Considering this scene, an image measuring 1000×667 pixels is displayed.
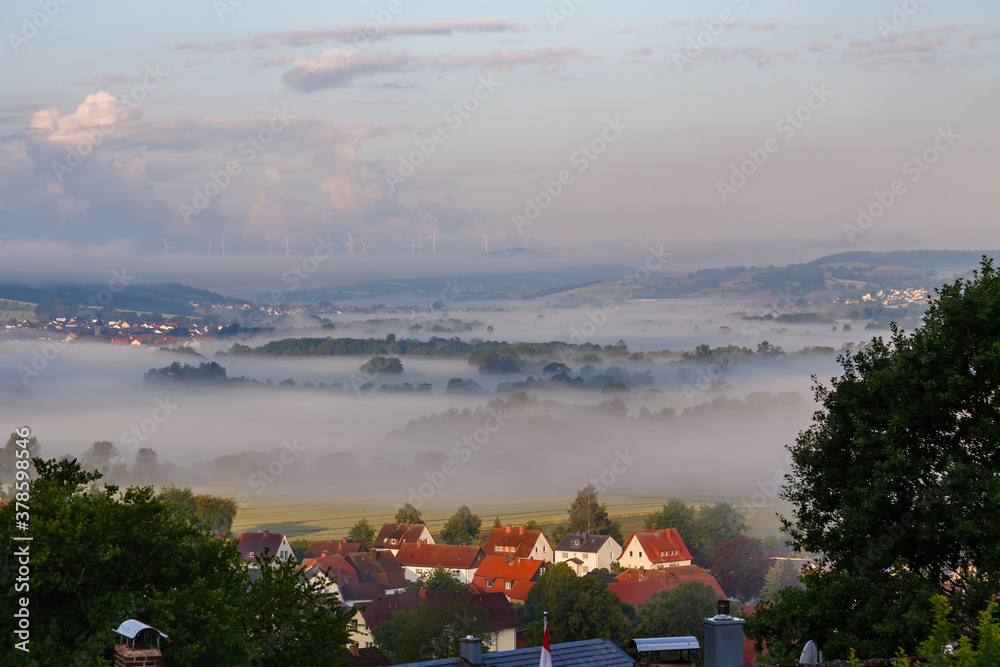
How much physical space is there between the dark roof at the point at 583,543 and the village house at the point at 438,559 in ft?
67.3

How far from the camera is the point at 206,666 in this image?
1083 inches

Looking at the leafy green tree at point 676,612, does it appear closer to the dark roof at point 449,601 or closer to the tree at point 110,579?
the dark roof at point 449,601

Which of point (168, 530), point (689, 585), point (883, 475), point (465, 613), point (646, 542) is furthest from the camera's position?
point (646, 542)

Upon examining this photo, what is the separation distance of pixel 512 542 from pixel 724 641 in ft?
548

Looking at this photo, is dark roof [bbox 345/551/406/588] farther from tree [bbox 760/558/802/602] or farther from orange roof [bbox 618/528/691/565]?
tree [bbox 760/558/802/602]

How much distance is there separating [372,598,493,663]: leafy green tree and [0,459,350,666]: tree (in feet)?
196

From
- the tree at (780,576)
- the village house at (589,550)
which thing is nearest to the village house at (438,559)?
the village house at (589,550)

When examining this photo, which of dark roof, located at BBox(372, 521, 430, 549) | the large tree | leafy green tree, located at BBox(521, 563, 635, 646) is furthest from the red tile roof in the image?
the large tree

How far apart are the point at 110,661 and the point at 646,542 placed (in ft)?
542

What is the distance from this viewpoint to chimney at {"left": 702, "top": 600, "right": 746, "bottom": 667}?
19.3 metres

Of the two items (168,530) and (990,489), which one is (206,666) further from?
(990,489)

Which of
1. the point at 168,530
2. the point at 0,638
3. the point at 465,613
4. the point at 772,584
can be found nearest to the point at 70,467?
the point at 168,530

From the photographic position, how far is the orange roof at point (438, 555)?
173 m

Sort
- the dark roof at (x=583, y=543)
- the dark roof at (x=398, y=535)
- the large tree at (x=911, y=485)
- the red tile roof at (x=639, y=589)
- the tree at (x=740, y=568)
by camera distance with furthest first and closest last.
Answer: the dark roof at (x=398, y=535) → the dark roof at (x=583, y=543) → the tree at (x=740, y=568) → the red tile roof at (x=639, y=589) → the large tree at (x=911, y=485)
